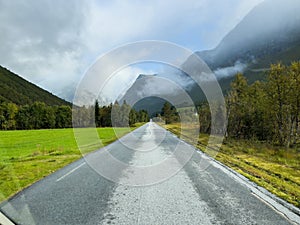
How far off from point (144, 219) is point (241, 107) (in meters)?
22.3

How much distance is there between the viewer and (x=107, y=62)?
441 inches

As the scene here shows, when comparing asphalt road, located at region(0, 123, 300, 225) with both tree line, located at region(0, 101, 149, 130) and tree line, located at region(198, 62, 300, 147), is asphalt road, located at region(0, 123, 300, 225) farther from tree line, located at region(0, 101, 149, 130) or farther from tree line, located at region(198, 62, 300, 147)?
tree line, located at region(0, 101, 149, 130)

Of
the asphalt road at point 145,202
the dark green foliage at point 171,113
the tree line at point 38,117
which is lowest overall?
the asphalt road at point 145,202

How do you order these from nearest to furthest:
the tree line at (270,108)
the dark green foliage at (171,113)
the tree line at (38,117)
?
the tree line at (270,108)
the dark green foliage at (171,113)
the tree line at (38,117)

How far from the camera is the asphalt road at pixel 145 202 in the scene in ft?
14.9

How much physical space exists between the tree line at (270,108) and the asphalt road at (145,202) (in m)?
10.7

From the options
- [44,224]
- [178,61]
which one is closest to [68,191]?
[44,224]

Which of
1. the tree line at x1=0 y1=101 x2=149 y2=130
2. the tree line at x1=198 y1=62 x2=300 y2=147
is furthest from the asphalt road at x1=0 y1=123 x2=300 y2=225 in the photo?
the tree line at x1=0 y1=101 x2=149 y2=130

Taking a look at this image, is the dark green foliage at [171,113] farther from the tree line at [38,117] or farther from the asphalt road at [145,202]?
the asphalt road at [145,202]

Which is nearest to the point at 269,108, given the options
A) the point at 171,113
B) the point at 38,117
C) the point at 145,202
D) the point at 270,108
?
the point at 270,108

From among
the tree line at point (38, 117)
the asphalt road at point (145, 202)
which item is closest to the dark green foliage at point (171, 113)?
the tree line at point (38, 117)

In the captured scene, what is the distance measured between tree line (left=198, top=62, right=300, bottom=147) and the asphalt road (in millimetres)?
10669

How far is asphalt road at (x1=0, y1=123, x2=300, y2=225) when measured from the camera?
4555 millimetres

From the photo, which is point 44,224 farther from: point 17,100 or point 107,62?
point 17,100
